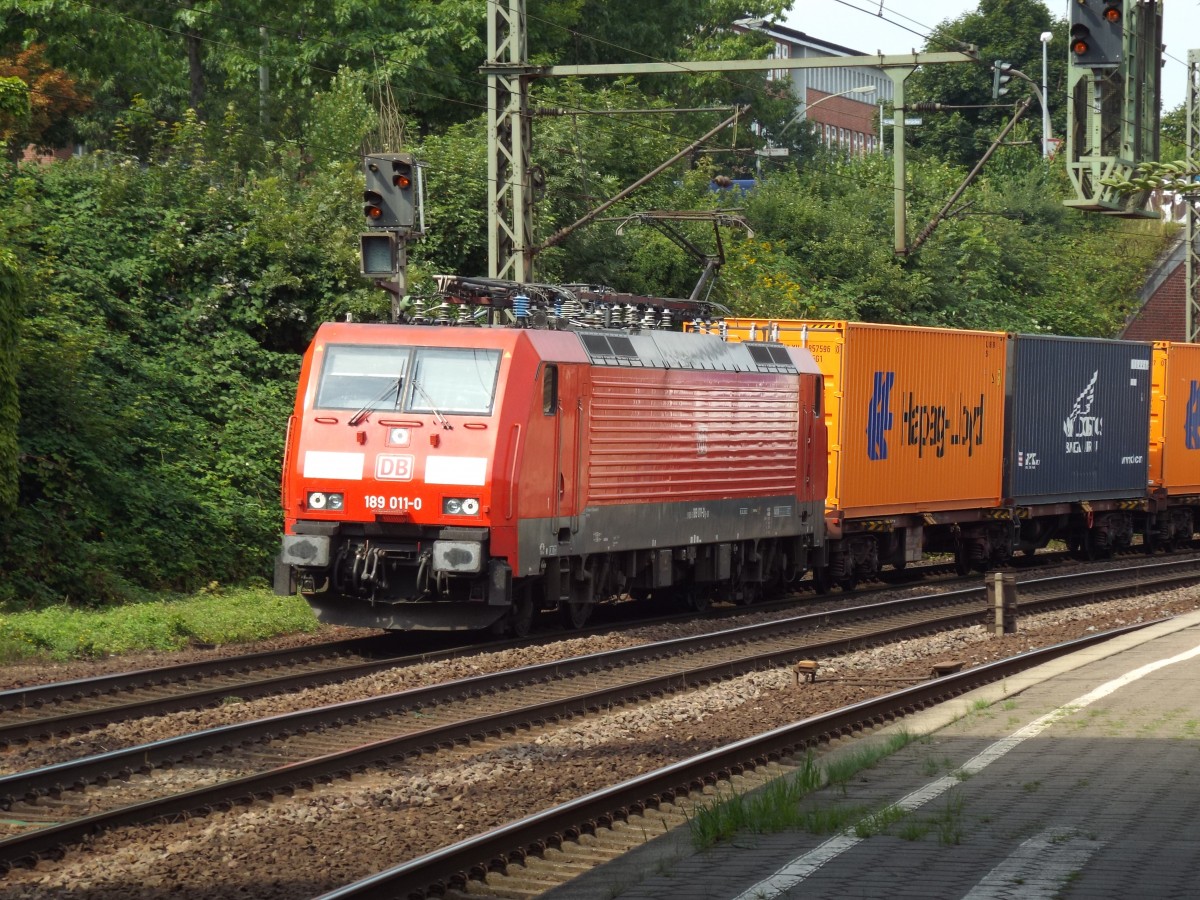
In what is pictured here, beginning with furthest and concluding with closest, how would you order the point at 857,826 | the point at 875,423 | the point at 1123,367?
the point at 1123,367 < the point at 875,423 < the point at 857,826

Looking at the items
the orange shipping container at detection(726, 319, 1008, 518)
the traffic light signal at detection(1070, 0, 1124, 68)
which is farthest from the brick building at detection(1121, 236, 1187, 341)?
the traffic light signal at detection(1070, 0, 1124, 68)

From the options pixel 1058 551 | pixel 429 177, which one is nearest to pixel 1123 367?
pixel 1058 551

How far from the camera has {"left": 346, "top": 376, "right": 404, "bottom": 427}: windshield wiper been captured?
1684cm

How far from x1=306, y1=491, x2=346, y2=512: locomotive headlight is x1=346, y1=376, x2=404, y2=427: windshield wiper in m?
0.70

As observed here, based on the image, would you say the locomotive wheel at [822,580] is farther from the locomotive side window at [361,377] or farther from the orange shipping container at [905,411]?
the locomotive side window at [361,377]

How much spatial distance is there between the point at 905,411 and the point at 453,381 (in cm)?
993

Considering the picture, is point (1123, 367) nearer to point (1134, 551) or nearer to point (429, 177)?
point (1134, 551)

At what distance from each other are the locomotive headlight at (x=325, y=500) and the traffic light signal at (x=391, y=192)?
3683mm

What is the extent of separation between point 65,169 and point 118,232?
1.82 m

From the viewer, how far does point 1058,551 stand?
3341 centimetres

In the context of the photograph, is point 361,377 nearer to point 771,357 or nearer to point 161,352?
point 771,357

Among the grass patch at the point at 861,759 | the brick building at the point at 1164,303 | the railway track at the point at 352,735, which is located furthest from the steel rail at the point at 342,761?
the brick building at the point at 1164,303

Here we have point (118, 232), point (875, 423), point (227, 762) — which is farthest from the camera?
point (118, 232)

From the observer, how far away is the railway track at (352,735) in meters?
9.56
